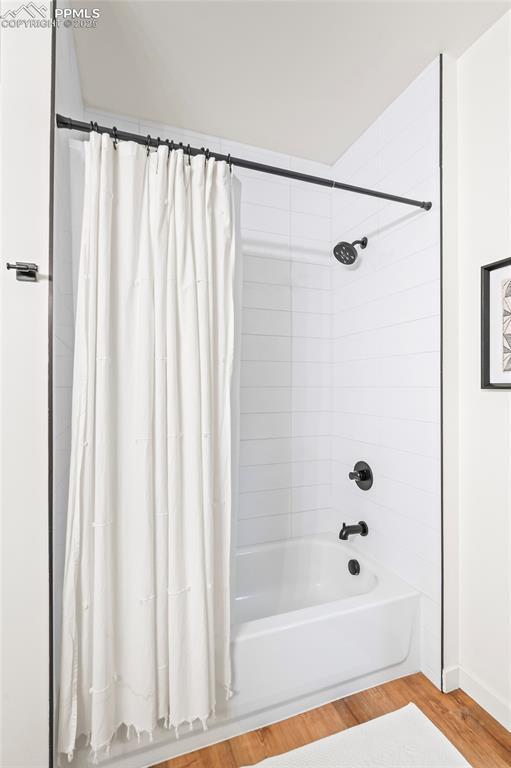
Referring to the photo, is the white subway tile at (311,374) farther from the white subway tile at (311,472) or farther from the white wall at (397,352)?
the white subway tile at (311,472)

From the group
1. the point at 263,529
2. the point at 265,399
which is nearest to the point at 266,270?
the point at 265,399

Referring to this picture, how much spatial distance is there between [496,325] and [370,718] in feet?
5.05

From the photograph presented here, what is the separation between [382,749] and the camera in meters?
1.26

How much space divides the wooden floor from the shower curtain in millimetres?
189

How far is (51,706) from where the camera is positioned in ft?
3.44

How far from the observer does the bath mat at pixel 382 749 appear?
3.99 ft

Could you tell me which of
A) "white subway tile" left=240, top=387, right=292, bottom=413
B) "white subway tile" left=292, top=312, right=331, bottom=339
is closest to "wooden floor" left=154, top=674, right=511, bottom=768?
"white subway tile" left=240, top=387, right=292, bottom=413

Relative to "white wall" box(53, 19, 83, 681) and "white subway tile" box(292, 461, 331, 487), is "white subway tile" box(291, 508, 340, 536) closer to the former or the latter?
"white subway tile" box(292, 461, 331, 487)

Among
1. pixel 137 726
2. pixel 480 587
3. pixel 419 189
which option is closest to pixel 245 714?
pixel 137 726

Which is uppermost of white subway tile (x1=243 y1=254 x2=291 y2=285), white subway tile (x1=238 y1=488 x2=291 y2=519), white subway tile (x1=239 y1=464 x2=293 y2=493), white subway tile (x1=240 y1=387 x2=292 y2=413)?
white subway tile (x1=243 y1=254 x2=291 y2=285)

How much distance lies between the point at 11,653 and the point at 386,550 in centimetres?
154

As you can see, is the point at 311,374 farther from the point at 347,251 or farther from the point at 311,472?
the point at 347,251

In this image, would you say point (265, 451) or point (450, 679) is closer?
point (450, 679)

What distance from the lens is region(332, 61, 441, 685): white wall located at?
5.26 ft
